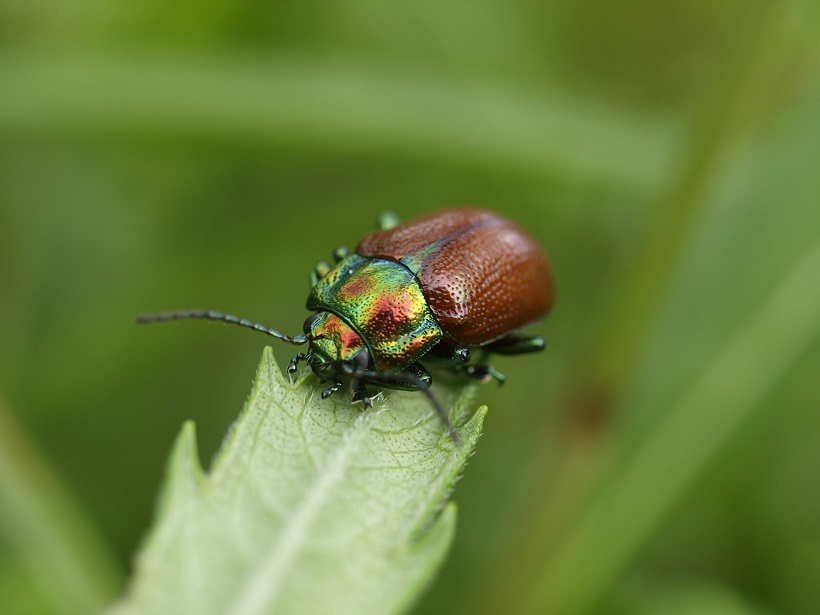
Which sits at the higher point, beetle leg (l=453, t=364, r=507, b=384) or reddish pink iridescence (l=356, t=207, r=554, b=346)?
reddish pink iridescence (l=356, t=207, r=554, b=346)

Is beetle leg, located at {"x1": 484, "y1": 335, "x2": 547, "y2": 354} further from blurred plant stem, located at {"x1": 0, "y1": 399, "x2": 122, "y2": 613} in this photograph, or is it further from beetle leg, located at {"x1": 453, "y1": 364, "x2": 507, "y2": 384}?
blurred plant stem, located at {"x1": 0, "y1": 399, "x2": 122, "y2": 613}

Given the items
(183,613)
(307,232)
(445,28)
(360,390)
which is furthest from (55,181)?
(183,613)

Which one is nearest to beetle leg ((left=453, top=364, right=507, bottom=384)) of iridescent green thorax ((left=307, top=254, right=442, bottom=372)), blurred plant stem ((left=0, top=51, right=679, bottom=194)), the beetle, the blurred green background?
the beetle

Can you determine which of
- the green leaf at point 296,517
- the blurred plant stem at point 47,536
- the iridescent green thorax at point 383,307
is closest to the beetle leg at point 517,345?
the iridescent green thorax at point 383,307

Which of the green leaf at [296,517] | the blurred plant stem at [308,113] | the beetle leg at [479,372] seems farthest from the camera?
the blurred plant stem at [308,113]

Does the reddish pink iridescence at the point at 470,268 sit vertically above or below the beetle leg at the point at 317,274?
above

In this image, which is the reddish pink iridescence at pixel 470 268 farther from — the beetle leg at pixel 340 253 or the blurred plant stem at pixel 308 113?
the blurred plant stem at pixel 308 113

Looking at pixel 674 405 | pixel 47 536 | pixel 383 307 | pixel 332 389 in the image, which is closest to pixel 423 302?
pixel 383 307
